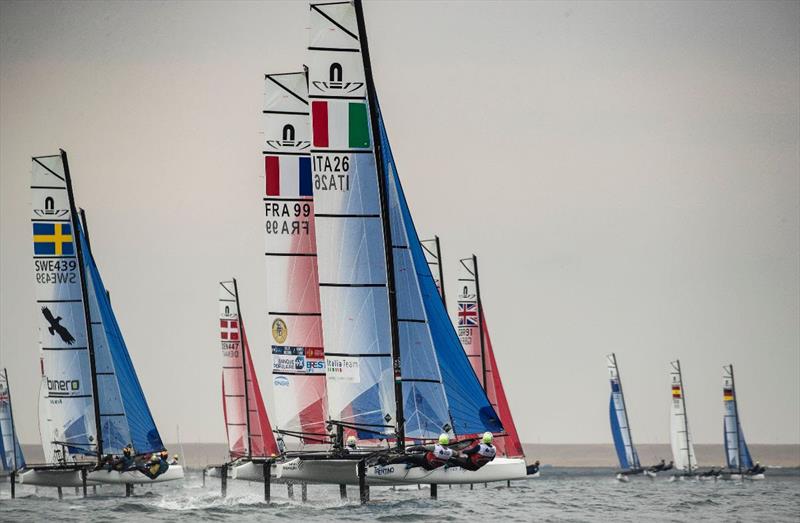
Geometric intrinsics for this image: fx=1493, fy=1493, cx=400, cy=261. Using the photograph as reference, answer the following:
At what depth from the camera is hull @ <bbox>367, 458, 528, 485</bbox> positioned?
108 ft

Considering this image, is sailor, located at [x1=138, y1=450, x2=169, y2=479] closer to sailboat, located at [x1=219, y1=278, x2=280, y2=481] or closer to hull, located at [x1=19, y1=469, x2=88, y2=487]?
hull, located at [x1=19, y1=469, x2=88, y2=487]

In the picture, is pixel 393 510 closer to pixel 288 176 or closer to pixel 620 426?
pixel 288 176

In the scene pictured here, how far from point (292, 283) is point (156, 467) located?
31.9ft

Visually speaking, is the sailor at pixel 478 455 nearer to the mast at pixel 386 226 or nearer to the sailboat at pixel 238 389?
the mast at pixel 386 226

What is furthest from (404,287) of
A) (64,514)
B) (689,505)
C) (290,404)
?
(689,505)

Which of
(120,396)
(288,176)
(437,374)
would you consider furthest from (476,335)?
(437,374)

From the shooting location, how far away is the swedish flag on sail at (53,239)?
46156 millimetres

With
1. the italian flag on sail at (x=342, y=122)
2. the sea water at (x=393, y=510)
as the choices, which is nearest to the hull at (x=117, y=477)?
the sea water at (x=393, y=510)

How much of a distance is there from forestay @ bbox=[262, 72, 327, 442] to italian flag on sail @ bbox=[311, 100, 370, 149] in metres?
6.13

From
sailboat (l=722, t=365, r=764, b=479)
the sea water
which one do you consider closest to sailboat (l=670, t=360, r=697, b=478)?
sailboat (l=722, t=365, r=764, b=479)

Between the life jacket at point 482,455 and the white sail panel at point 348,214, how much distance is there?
245 centimetres

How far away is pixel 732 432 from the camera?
97500mm

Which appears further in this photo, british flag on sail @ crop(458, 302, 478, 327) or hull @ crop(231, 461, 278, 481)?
british flag on sail @ crop(458, 302, 478, 327)

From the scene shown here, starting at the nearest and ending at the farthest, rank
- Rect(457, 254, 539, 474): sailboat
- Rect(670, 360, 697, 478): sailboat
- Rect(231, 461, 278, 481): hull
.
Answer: Rect(231, 461, 278, 481): hull, Rect(457, 254, 539, 474): sailboat, Rect(670, 360, 697, 478): sailboat
